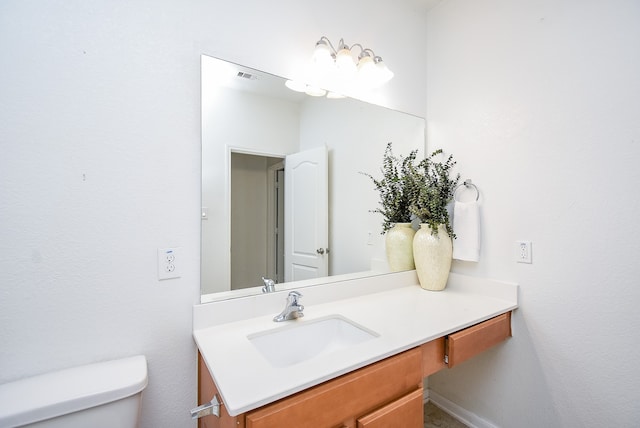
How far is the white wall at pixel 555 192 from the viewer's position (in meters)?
1.13

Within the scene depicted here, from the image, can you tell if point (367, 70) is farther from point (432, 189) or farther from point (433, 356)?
point (433, 356)

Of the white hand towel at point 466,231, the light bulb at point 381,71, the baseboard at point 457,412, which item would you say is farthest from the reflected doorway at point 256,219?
the baseboard at point 457,412

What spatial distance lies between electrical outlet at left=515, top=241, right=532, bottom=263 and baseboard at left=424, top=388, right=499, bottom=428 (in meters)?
0.92

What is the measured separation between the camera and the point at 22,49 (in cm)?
84

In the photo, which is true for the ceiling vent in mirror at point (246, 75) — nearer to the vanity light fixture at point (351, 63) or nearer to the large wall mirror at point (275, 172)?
the large wall mirror at point (275, 172)

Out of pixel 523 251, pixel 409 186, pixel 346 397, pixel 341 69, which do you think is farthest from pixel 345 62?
pixel 346 397

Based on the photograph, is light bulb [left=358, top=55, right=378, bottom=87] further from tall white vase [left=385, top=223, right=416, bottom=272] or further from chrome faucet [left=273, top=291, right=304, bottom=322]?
chrome faucet [left=273, top=291, right=304, bottom=322]

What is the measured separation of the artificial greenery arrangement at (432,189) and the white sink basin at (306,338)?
76 centimetres

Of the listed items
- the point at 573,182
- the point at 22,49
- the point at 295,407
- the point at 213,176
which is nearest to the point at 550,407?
the point at 573,182

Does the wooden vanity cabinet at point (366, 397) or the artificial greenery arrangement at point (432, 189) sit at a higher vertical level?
the artificial greenery arrangement at point (432, 189)

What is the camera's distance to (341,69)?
4.64 ft

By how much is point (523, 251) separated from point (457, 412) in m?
1.06

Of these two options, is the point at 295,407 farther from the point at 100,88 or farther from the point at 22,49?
the point at 22,49

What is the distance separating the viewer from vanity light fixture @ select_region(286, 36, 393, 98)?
1349mm
